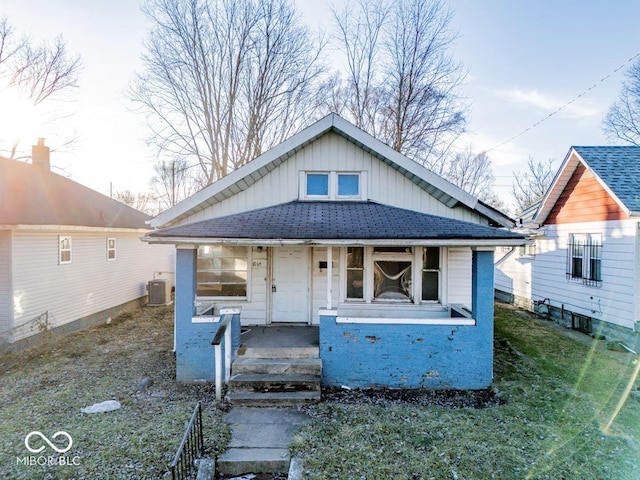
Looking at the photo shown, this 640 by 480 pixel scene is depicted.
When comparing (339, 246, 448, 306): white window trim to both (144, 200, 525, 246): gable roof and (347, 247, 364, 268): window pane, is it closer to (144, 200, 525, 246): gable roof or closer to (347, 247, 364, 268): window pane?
(347, 247, 364, 268): window pane

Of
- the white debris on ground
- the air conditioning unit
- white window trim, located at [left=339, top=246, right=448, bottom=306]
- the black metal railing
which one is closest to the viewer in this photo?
the black metal railing

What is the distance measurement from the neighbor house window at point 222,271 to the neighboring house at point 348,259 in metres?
0.03

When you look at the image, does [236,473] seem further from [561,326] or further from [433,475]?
[561,326]

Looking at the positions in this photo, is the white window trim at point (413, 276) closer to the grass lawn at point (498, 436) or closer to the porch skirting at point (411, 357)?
the porch skirting at point (411, 357)

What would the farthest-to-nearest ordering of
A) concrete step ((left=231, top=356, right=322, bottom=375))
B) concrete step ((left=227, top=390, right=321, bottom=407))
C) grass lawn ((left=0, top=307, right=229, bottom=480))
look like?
concrete step ((left=231, top=356, right=322, bottom=375))
concrete step ((left=227, top=390, right=321, bottom=407))
grass lawn ((left=0, top=307, right=229, bottom=480))

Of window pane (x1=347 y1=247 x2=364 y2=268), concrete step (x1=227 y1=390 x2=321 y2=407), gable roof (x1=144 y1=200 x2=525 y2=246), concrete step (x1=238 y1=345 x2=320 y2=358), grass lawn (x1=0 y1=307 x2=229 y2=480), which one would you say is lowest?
grass lawn (x1=0 y1=307 x2=229 y2=480)

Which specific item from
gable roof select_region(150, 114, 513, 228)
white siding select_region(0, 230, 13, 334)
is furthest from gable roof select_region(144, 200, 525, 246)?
white siding select_region(0, 230, 13, 334)

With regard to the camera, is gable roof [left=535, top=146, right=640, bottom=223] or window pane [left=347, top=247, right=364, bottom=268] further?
gable roof [left=535, top=146, right=640, bottom=223]

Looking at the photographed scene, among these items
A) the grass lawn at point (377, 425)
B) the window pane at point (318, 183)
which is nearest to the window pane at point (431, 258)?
the grass lawn at point (377, 425)

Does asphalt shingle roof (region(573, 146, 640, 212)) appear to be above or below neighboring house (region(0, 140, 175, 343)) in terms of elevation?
above

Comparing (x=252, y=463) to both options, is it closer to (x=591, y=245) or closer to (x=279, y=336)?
(x=279, y=336)

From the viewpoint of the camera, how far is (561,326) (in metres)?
11.2

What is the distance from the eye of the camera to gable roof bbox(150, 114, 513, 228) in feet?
26.0

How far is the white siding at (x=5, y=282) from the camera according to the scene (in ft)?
27.8
